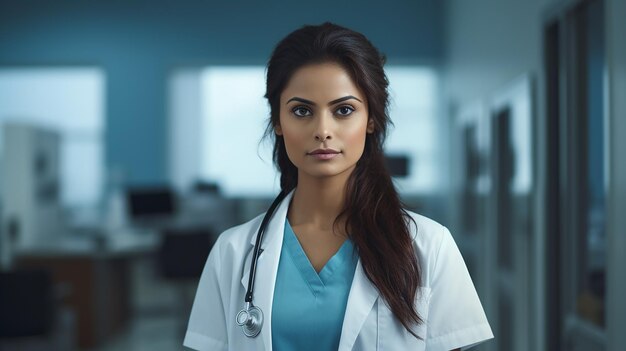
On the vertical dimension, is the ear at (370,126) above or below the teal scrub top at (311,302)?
above

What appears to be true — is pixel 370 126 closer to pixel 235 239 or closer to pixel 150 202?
pixel 235 239

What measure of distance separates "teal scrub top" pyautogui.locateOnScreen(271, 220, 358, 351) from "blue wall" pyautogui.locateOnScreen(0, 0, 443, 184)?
742cm

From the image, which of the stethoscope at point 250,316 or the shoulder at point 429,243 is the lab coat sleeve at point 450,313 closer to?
the shoulder at point 429,243

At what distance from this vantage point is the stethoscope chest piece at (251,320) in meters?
1.21

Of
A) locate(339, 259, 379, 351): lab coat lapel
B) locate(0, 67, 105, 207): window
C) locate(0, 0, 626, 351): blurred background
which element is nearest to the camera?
locate(339, 259, 379, 351): lab coat lapel

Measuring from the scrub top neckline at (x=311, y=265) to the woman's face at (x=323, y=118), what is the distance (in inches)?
5.1

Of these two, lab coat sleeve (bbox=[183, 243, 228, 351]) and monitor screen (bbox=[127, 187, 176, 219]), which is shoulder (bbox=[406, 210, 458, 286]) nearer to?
lab coat sleeve (bbox=[183, 243, 228, 351])

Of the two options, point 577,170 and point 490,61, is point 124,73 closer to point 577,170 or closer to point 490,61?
point 490,61

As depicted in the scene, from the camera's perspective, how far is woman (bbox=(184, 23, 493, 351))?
1.22 metres

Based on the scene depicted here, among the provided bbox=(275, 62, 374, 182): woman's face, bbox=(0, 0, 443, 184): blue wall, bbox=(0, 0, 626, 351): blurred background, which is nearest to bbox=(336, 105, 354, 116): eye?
bbox=(275, 62, 374, 182): woman's face

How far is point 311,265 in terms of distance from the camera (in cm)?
129

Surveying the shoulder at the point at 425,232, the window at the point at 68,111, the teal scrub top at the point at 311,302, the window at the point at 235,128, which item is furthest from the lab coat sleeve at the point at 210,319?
the window at the point at 68,111

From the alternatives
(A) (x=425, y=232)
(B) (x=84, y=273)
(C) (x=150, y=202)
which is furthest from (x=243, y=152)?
(A) (x=425, y=232)

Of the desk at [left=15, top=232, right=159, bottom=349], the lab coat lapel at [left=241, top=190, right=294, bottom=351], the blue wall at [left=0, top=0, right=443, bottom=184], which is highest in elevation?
the blue wall at [left=0, top=0, right=443, bottom=184]
